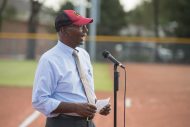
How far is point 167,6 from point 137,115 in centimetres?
3678

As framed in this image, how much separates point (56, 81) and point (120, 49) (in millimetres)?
30311

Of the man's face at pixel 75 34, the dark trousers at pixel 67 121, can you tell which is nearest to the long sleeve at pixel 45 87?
the dark trousers at pixel 67 121

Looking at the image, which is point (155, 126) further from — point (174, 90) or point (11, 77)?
point (11, 77)

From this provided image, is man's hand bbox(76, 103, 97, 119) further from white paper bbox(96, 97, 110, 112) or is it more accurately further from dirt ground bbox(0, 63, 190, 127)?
dirt ground bbox(0, 63, 190, 127)

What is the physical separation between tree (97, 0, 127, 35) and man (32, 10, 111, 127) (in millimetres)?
43012

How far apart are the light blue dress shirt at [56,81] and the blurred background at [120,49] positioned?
6.37 meters

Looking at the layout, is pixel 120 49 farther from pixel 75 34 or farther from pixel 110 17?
pixel 75 34

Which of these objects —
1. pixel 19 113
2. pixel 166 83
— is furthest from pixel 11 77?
pixel 19 113

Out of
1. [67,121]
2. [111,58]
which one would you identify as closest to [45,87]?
[67,121]

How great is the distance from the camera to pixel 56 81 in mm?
3900

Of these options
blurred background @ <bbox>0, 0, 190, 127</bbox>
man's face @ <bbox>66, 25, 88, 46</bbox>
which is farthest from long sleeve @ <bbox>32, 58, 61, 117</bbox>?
blurred background @ <bbox>0, 0, 190, 127</bbox>

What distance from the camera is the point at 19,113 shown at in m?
11.7

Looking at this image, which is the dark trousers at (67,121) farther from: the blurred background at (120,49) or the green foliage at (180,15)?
the green foliage at (180,15)

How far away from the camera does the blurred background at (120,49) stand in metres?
14.6
